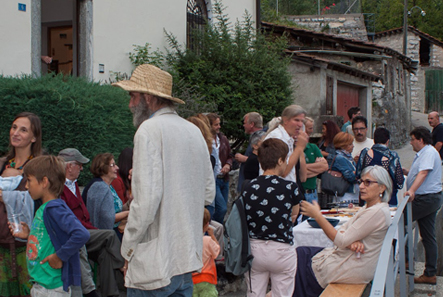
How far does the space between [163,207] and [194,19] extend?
33.5 ft

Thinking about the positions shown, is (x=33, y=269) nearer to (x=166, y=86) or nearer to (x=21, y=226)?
(x=21, y=226)

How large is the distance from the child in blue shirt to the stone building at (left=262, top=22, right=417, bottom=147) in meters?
11.3

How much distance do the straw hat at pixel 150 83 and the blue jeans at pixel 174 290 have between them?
1.11 m

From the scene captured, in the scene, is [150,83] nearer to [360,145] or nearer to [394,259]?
[394,259]

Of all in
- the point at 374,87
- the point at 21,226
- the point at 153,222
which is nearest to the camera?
the point at 153,222

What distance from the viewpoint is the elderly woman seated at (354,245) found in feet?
14.7

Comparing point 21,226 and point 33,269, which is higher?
point 21,226

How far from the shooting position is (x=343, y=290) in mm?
4512

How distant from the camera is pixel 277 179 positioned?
4.36 m

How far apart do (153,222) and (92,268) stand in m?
2.32

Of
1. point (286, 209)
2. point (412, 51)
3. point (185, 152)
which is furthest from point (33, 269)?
point (412, 51)

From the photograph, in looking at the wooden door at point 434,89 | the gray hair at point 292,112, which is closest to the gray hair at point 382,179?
the gray hair at point 292,112

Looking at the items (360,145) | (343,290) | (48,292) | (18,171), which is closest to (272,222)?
(343,290)

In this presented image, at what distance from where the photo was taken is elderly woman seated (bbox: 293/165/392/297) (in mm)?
4477
